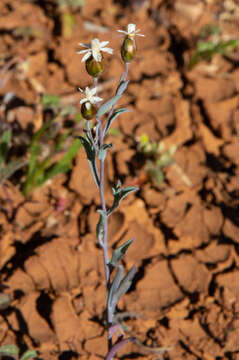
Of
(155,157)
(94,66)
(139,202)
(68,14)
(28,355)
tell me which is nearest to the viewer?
(94,66)

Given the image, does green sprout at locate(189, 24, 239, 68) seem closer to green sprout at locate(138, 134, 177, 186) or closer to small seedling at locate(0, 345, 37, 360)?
green sprout at locate(138, 134, 177, 186)

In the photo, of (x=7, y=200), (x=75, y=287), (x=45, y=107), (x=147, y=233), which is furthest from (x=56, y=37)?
(x=75, y=287)

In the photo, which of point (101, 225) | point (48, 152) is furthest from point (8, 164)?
point (101, 225)

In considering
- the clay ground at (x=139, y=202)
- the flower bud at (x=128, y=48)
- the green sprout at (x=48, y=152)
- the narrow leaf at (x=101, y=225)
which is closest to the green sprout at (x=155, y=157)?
the clay ground at (x=139, y=202)

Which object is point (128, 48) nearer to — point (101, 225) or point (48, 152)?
point (101, 225)

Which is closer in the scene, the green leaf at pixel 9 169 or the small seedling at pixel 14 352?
the small seedling at pixel 14 352

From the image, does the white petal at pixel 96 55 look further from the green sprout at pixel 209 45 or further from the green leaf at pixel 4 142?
the green sprout at pixel 209 45

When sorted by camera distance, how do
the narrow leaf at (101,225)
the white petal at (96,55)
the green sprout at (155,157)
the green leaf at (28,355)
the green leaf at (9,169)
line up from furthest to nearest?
the green sprout at (155,157), the green leaf at (9,169), the green leaf at (28,355), the narrow leaf at (101,225), the white petal at (96,55)

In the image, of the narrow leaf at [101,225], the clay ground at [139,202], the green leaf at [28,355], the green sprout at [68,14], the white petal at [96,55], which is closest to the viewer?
the white petal at [96,55]
